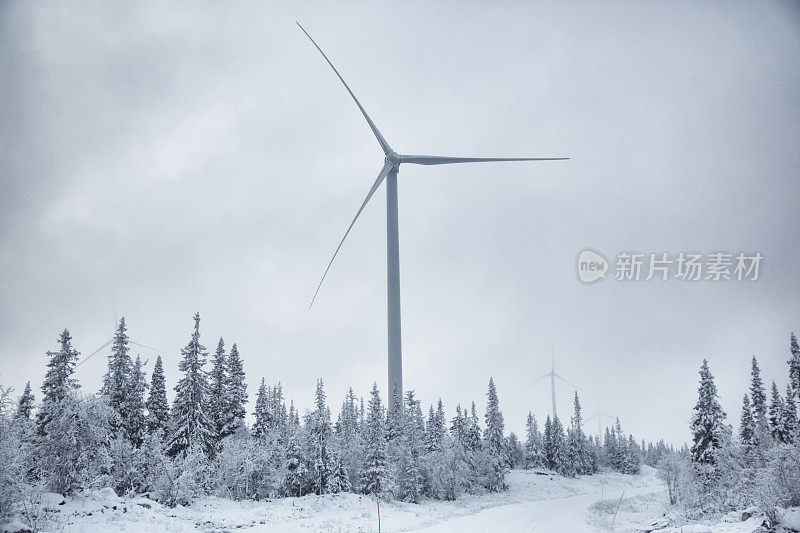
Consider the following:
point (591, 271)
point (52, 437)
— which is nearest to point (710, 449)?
point (591, 271)

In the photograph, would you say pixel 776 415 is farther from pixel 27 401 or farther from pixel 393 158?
pixel 27 401

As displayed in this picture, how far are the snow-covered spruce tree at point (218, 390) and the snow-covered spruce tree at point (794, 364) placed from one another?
61080 mm

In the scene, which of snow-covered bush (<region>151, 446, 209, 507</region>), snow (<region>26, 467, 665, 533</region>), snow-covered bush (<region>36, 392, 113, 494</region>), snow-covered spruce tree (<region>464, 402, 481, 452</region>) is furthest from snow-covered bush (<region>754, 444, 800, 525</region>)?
snow-covered spruce tree (<region>464, 402, 481, 452</region>)

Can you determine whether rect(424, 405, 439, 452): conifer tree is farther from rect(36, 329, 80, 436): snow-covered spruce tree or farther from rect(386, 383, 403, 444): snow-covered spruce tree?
rect(36, 329, 80, 436): snow-covered spruce tree

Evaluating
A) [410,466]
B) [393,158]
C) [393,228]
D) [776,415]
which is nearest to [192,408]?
[410,466]

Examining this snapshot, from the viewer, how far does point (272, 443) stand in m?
55.3

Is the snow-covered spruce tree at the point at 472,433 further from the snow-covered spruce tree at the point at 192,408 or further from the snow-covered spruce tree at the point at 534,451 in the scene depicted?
the snow-covered spruce tree at the point at 192,408

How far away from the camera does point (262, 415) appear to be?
62375mm

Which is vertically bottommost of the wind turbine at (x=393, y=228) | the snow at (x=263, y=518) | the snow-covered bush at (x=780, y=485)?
the snow at (x=263, y=518)

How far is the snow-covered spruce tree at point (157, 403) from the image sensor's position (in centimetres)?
5447

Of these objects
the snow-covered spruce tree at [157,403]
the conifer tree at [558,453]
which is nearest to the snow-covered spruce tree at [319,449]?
the snow-covered spruce tree at [157,403]

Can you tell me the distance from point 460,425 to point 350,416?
67.0 feet

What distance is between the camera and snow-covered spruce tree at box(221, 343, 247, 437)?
180ft

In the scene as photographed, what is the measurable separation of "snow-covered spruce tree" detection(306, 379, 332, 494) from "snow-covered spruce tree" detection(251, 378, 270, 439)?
23.1 ft
